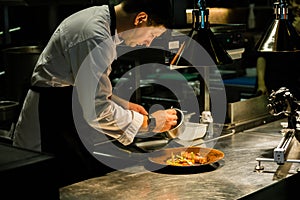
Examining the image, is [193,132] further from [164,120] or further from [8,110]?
[8,110]

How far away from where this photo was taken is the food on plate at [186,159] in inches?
107

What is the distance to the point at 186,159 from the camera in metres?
2.77

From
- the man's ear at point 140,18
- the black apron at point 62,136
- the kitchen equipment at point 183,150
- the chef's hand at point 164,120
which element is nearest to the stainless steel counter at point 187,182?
the kitchen equipment at point 183,150

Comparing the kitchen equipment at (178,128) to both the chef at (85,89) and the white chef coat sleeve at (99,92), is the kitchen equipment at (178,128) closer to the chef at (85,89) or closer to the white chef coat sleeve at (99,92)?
the chef at (85,89)

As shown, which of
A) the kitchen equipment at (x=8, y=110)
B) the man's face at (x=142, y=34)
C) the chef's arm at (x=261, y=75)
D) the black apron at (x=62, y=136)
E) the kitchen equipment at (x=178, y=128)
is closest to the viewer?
the man's face at (x=142, y=34)

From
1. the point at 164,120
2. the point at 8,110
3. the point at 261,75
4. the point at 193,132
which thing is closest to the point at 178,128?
the point at 164,120

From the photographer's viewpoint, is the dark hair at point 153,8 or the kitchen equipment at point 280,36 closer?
the dark hair at point 153,8

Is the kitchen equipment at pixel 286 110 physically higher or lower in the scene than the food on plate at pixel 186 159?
higher

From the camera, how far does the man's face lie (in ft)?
8.89

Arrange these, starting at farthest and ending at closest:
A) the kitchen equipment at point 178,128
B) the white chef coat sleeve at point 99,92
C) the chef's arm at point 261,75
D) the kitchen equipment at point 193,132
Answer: the chef's arm at point 261,75
the kitchen equipment at point 193,132
the kitchen equipment at point 178,128
the white chef coat sleeve at point 99,92

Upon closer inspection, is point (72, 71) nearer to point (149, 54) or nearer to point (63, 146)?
point (63, 146)

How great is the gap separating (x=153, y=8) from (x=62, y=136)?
32.9 inches

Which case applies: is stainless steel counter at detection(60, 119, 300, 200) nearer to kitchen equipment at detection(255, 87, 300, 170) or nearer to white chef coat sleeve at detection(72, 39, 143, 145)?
kitchen equipment at detection(255, 87, 300, 170)

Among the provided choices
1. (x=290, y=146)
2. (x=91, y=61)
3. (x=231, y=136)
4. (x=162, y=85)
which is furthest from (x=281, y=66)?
(x=91, y=61)
